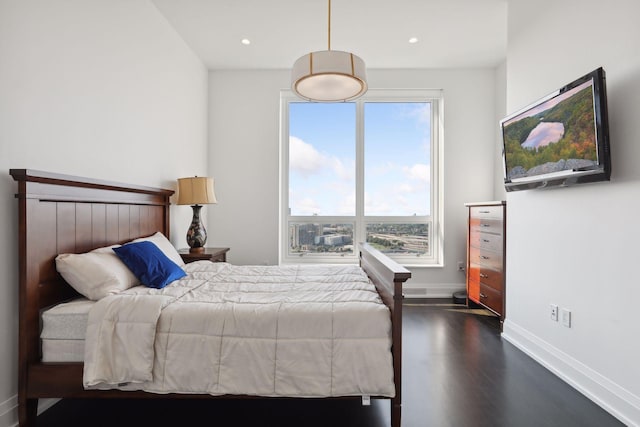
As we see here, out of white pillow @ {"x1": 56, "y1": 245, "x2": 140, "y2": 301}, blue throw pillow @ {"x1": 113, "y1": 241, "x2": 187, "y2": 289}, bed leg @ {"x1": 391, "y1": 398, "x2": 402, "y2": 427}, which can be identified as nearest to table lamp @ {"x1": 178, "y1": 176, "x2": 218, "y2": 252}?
blue throw pillow @ {"x1": 113, "y1": 241, "x2": 187, "y2": 289}

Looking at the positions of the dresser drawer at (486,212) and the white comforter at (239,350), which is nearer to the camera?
the white comforter at (239,350)

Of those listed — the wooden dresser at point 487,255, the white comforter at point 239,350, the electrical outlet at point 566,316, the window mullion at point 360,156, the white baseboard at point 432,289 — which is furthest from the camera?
the window mullion at point 360,156

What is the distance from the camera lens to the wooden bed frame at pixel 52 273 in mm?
1639

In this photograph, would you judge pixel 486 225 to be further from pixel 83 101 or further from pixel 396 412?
pixel 83 101

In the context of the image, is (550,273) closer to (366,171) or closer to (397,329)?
(397,329)

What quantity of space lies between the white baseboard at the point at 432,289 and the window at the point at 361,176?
0.33 meters

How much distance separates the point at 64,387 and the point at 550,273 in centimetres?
306

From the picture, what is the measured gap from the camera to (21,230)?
1659mm

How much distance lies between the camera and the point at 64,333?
1.69 meters

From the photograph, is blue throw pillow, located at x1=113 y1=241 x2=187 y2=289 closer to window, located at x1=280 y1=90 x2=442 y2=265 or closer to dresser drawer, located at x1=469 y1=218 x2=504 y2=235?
window, located at x1=280 y1=90 x2=442 y2=265

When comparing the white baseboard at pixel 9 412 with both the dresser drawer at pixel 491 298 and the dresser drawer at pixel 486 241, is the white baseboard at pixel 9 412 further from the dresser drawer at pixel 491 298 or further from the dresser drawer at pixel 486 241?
the dresser drawer at pixel 486 241

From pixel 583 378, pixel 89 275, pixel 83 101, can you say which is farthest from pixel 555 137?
pixel 83 101

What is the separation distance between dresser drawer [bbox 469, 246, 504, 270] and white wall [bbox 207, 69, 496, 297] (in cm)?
49

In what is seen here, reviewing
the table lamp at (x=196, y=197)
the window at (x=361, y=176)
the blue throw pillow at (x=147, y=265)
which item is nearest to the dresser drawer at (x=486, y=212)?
the window at (x=361, y=176)
